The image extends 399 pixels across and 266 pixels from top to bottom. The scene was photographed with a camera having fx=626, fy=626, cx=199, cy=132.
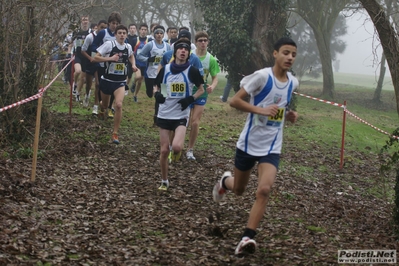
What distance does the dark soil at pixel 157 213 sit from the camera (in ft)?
19.8

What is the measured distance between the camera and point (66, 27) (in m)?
11.1

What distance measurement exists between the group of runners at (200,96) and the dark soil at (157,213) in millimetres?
459

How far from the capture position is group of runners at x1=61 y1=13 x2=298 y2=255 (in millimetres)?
6223

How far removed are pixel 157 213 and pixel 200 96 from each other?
105 inches

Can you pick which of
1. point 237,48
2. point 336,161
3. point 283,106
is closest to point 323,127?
point 237,48

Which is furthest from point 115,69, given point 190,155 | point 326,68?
point 326,68

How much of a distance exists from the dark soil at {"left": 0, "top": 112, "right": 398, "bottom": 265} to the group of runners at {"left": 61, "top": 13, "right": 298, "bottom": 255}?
46 cm

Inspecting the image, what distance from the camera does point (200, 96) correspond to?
32.0 ft

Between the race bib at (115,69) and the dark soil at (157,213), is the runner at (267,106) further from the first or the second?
the race bib at (115,69)

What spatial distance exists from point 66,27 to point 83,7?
0.47 metres

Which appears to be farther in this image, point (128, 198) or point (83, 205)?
point (128, 198)

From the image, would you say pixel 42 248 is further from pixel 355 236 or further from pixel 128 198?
pixel 355 236

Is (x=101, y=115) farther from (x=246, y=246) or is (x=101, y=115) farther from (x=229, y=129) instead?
(x=246, y=246)

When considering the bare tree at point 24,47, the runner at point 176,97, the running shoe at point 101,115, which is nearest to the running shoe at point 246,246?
the runner at point 176,97
